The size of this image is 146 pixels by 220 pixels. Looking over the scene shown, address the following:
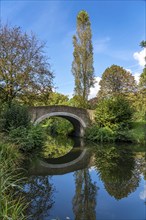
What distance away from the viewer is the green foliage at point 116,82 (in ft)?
94.0

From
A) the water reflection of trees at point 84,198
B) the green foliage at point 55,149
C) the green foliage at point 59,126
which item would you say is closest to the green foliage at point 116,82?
the green foliage at point 59,126

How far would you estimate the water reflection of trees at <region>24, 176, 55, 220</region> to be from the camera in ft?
15.0

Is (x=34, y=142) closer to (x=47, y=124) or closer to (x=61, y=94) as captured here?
(x=47, y=124)

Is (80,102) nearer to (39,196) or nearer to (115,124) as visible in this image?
(115,124)

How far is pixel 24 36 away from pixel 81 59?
10.9 metres

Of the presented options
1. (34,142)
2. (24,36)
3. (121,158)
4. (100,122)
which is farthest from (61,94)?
(121,158)

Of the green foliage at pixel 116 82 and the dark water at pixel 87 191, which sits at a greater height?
the green foliage at pixel 116 82

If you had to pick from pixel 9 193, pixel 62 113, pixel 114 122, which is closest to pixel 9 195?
pixel 9 193

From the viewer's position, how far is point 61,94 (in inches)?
1356

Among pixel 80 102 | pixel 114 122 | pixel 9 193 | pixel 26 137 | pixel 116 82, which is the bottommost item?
pixel 9 193

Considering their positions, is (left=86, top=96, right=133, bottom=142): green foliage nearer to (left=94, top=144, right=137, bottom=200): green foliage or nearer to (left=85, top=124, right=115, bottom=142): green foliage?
(left=85, top=124, right=115, bottom=142): green foliage

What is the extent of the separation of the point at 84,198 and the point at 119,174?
249 centimetres

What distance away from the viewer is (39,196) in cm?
556

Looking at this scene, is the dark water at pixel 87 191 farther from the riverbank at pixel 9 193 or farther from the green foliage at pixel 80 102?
the green foliage at pixel 80 102
